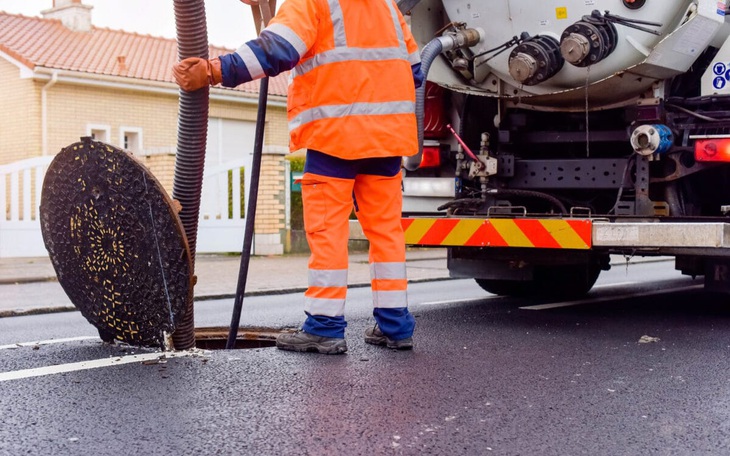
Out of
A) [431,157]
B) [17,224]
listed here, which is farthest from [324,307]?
[17,224]

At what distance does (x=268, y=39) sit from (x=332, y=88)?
1.31 feet

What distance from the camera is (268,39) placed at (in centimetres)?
411

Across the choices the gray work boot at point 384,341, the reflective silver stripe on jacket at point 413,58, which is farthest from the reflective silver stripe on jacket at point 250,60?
the gray work boot at point 384,341

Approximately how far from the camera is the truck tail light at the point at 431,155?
6742 millimetres

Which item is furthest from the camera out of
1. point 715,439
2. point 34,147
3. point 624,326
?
point 34,147

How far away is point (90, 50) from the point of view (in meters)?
22.0

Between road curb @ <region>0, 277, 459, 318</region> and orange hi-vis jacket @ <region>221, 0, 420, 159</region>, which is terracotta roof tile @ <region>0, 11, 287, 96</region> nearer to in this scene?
road curb @ <region>0, 277, 459, 318</region>

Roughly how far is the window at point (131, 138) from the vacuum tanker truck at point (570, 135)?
1484 centimetres

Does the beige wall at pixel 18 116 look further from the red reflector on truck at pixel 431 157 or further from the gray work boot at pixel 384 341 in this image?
the gray work boot at pixel 384 341

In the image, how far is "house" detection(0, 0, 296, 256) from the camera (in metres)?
15.4

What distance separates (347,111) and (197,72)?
71 centimetres

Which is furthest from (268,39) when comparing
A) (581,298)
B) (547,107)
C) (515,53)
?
(581,298)

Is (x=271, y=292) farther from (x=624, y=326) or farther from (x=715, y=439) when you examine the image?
(x=715, y=439)

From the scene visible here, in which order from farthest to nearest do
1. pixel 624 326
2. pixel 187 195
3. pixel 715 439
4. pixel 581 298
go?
pixel 581 298, pixel 624 326, pixel 187 195, pixel 715 439
